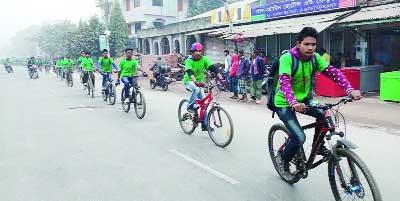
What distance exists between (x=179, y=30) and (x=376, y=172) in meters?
25.5

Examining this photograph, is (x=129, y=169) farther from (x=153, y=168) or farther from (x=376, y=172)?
(x=376, y=172)

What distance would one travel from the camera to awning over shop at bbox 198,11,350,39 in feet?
46.5

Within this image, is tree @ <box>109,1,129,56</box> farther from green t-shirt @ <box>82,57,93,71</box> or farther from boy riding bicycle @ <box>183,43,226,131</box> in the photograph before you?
boy riding bicycle @ <box>183,43,226,131</box>

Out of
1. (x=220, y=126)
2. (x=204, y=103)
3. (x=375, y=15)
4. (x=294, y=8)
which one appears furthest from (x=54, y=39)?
(x=220, y=126)

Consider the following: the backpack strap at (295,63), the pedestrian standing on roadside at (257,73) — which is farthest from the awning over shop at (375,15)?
the backpack strap at (295,63)

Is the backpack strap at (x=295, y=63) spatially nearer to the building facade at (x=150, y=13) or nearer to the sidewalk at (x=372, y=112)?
the sidewalk at (x=372, y=112)

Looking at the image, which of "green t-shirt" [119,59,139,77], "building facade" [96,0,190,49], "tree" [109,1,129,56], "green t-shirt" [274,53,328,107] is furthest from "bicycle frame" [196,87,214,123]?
"building facade" [96,0,190,49]

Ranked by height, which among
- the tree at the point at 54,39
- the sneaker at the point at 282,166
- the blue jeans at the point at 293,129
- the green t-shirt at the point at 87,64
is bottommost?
the sneaker at the point at 282,166

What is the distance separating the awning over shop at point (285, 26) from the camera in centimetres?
1418

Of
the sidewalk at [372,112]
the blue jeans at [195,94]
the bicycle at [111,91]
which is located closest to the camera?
the blue jeans at [195,94]

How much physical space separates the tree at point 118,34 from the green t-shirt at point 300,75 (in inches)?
1520

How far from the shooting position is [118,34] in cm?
4181

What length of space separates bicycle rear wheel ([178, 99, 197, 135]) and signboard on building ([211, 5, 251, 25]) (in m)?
13.5

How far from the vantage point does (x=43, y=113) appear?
11117mm
